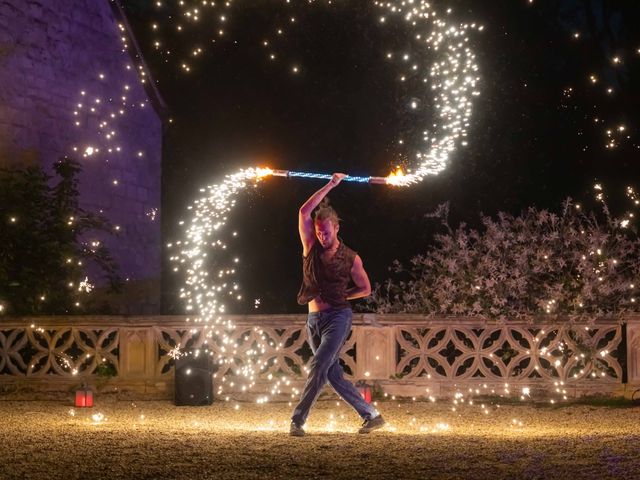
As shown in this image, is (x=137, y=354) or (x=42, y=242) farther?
(x=42, y=242)

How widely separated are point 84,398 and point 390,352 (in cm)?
360

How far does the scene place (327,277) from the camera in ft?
28.4

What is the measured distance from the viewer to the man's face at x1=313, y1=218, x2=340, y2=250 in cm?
869

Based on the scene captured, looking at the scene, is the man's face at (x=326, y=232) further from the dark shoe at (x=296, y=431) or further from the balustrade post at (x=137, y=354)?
the balustrade post at (x=137, y=354)

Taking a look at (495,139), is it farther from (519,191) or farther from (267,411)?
(267,411)

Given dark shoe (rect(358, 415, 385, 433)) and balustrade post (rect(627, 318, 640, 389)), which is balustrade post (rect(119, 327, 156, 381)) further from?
balustrade post (rect(627, 318, 640, 389))

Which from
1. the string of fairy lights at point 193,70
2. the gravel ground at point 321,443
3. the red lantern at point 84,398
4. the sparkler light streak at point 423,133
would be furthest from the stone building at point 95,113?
the gravel ground at point 321,443

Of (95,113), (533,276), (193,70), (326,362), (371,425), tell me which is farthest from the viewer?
(193,70)

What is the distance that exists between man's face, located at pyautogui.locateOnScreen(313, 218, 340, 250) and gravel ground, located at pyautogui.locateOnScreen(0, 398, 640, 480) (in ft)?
5.47

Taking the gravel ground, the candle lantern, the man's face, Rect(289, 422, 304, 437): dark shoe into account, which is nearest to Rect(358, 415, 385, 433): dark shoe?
the gravel ground

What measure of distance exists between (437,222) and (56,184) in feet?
21.1

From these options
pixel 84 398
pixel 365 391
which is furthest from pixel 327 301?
pixel 84 398

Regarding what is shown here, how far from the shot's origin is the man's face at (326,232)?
8688mm

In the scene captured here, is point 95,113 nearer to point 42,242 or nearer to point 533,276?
point 42,242
